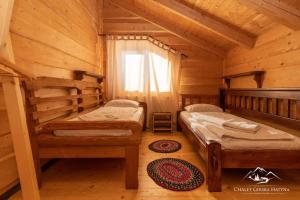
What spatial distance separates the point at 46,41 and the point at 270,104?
278 cm

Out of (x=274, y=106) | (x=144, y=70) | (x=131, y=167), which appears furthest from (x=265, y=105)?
(x=144, y=70)

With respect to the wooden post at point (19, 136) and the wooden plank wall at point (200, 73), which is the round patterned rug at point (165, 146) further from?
the wooden post at point (19, 136)

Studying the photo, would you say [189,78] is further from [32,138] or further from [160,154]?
[32,138]

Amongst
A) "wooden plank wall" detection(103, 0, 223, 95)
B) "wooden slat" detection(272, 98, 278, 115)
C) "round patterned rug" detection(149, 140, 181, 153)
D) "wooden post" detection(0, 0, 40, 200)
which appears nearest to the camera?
"wooden post" detection(0, 0, 40, 200)

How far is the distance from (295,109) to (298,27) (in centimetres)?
85

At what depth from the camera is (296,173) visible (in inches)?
73.1

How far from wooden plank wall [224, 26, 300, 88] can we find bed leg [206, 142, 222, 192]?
1.22 m

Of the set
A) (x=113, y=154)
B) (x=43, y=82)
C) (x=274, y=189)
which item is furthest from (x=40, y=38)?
(x=274, y=189)

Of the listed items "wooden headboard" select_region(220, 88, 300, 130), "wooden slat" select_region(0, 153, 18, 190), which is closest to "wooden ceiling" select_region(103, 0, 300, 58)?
"wooden headboard" select_region(220, 88, 300, 130)

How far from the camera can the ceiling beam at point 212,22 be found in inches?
110

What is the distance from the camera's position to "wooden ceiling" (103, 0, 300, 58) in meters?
1.93

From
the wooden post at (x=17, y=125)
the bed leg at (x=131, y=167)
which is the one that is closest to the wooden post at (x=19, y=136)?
the wooden post at (x=17, y=125)

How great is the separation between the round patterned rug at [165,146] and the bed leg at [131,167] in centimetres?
96

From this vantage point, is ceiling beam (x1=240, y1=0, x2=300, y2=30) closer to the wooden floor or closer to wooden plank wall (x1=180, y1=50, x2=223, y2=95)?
the wooden floor
